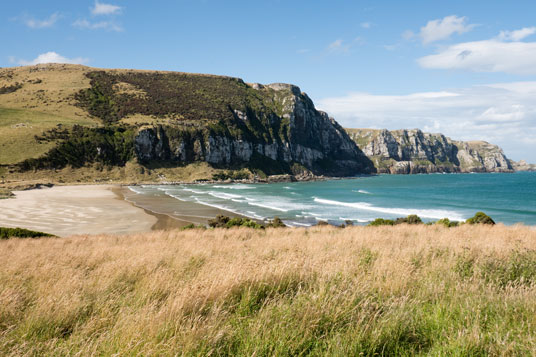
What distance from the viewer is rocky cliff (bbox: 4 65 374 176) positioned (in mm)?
110375

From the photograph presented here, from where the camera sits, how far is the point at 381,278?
4680mm

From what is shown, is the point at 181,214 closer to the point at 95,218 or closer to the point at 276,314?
the point at 95,218

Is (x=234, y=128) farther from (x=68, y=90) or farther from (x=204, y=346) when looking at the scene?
(x=204, y=346)

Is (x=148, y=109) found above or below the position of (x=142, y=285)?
above

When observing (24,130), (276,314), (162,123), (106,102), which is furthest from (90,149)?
(276,314)

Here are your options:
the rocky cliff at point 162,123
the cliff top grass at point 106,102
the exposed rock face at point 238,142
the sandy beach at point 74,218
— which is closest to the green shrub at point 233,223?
the sandy beach at point 74,218

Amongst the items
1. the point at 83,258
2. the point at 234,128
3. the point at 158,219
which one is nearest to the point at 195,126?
the point at 234,128

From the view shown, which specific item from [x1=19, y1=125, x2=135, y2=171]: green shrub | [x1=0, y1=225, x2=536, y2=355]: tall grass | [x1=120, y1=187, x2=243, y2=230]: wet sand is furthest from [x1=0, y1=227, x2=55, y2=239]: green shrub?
[x1=19, y1=125, x2=135, y2=171]: green shrub

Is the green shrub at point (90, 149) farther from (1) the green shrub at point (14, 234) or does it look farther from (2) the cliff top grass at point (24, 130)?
(1) the green shrub at point (14, 234)

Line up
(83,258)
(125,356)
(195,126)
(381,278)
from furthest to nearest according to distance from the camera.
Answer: (195,126) < (83,258) < (381,278) < (125,356)

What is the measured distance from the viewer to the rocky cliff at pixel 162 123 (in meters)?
110

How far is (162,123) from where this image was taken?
13325cm

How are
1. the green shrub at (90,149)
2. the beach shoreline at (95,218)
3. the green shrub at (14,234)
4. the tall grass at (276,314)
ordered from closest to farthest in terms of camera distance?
1. the tall grass at (276,314)
2. the green shrub at (14,234)
3. the beach shoreline at (95,218)
4. the green shrub at (90,149)

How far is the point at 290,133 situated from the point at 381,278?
188666 mm
